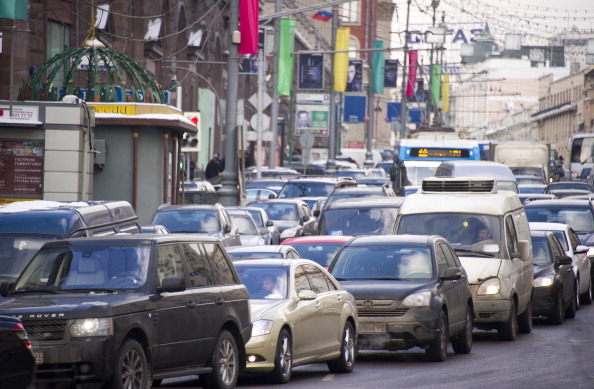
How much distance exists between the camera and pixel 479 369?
15.5 metres

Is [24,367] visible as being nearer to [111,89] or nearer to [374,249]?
[374,249]

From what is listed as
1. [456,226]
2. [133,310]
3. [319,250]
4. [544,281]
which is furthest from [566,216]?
[133,310]

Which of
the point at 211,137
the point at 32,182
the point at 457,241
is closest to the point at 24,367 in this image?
the point at 457,241

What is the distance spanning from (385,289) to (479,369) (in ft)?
5.03

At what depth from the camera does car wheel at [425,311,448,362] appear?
1603cm

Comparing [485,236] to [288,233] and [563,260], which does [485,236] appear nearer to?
[563,260]

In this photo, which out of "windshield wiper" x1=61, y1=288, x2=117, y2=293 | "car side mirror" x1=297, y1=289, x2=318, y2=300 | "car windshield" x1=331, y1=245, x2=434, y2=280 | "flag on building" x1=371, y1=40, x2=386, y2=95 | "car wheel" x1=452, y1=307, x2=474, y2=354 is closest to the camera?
"windshield wiper" x1=61, y1=288, x2=117, y2=293

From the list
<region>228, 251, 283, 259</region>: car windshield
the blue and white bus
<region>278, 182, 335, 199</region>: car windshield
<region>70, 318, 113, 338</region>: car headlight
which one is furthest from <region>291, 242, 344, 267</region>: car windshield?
<region>278, 182, 335, 199</region>: car windshield

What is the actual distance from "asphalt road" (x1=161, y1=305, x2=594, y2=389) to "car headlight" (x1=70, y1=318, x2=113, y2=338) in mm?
2886

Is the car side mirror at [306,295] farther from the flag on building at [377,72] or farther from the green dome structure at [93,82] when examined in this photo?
the flag on building at [377,72]

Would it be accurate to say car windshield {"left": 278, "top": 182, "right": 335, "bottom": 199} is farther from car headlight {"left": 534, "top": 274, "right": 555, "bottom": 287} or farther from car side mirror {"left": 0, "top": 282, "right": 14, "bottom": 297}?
car side mirror {"left": 0, "top": 282, "right": 14, "bottom": 297}

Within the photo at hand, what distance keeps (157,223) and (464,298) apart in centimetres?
965

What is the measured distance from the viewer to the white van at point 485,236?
18.8 m

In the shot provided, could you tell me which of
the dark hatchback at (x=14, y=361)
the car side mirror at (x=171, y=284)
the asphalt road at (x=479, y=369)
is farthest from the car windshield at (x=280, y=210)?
the dark hatchback at (x=14, y=361)
